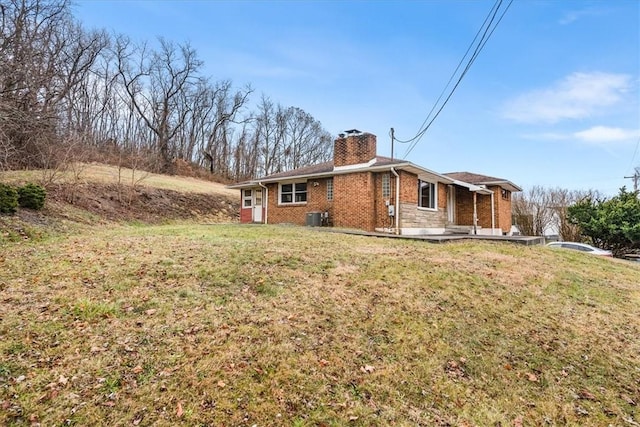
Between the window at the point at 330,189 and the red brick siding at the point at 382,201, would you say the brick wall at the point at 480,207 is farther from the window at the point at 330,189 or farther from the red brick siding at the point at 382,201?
the window at the point at 330,189

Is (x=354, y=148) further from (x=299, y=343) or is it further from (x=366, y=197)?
(x=299, y=343)

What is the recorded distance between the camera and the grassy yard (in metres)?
3.17

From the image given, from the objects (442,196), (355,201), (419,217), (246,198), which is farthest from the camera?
(246,198)

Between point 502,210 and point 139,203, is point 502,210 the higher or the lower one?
the lower one

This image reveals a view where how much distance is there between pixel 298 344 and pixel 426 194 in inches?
539

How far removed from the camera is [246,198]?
66.0ft

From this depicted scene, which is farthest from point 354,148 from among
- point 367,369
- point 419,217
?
point 367,369

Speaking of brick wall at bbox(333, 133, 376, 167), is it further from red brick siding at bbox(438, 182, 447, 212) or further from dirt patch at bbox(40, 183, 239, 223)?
dirt patch at bbox(40, 183, 239, 223)

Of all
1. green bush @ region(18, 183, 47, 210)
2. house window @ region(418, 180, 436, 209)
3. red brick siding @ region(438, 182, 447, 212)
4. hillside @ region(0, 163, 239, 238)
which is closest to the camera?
green bush @ region(18, 183, 47, 210)

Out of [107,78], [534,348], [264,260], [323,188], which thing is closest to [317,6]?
[323,188]

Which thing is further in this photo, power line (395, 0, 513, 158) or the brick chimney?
the brick chimney

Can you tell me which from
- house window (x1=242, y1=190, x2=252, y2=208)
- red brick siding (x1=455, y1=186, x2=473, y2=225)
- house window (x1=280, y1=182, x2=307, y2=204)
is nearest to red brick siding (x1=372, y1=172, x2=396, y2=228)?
house window (x1=280, y1=182, x2=307, y2=204)

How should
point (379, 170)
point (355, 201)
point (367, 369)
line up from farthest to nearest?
point (355, 201)
point (379, 170)
point (367, 369)

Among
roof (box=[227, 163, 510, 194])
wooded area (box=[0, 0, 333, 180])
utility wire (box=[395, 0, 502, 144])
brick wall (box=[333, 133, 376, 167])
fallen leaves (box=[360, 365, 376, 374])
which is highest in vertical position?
wooded area (box=[0, 0, 333, 180])
